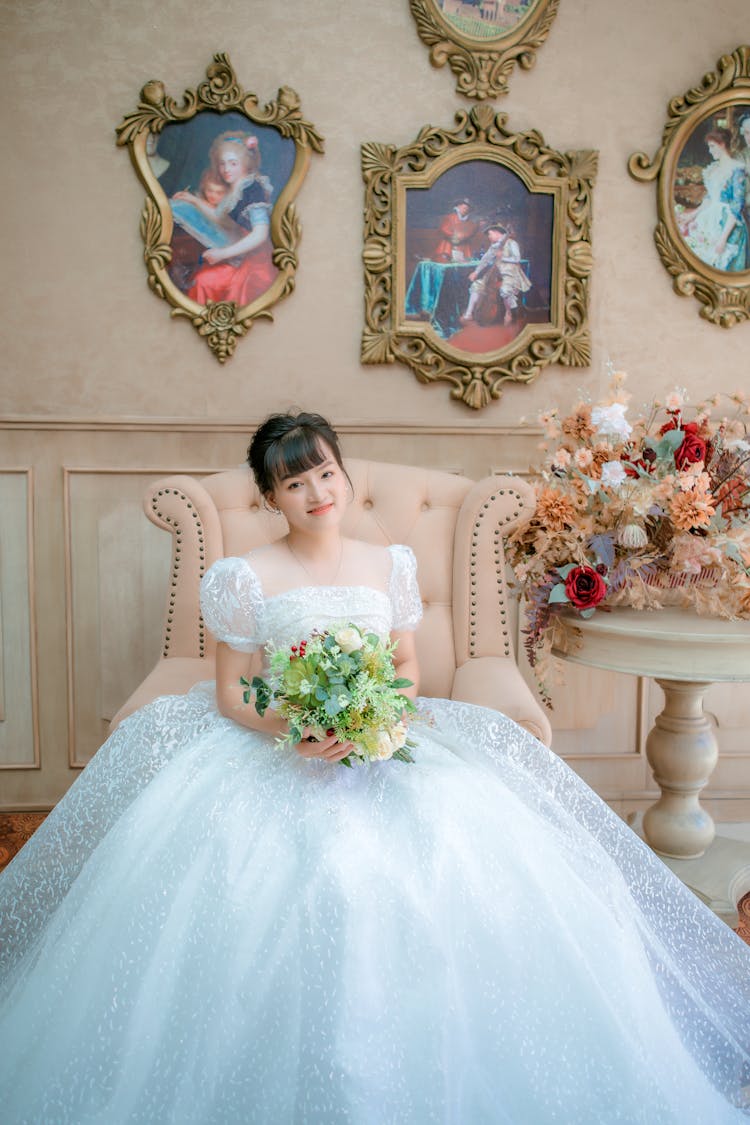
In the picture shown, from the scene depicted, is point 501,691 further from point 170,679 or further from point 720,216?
point 720,216

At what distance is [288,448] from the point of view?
2.16 m

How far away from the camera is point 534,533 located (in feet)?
8.87

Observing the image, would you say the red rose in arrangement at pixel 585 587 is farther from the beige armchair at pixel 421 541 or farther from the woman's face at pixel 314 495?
the woman's face at pixel 314 495

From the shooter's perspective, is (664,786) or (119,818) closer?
(119,818)

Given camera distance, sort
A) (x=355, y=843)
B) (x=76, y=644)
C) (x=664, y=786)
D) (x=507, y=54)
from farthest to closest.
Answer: (x=76, y=644) → (x=507, y=54) → (x=664, y=786) → (x=355, y=843)

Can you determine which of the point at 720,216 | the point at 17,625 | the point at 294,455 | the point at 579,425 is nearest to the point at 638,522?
the point at 579,425

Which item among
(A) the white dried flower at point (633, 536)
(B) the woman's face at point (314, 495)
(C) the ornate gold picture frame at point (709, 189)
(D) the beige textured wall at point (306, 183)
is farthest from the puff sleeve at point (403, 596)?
(C) the ornate gold picture frame at point (709, 189)

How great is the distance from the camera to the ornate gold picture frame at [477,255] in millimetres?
3301

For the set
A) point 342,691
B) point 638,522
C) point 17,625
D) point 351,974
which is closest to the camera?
point 351,974

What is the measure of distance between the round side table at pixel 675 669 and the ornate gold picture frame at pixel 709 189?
1.47 m

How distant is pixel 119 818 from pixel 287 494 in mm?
835

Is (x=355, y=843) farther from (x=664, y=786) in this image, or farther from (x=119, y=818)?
(x=664, y=786)

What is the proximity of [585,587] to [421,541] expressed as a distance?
58cm

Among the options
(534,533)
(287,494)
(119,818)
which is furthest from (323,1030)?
(534,533)
